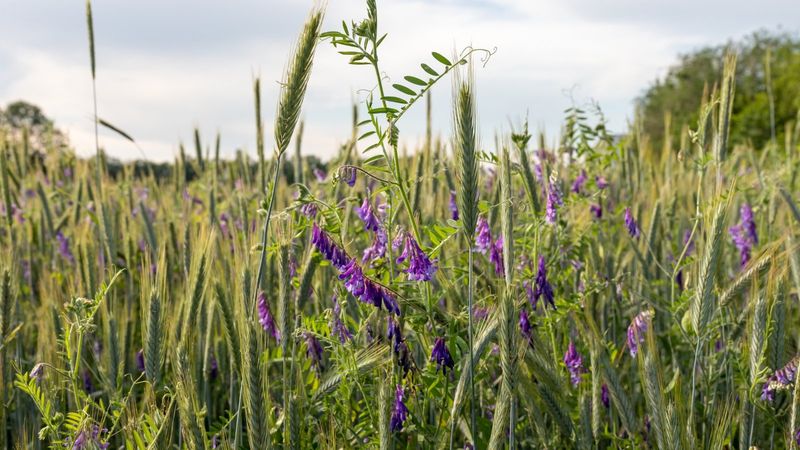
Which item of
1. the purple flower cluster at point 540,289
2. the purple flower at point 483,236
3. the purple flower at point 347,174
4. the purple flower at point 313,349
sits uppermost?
the purple flower at point 347,174

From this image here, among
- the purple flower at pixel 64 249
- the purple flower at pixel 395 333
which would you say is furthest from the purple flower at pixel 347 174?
the purple flower at pixel 64 249

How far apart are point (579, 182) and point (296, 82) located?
1.82 metres

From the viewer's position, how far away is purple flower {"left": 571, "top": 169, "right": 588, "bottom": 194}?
9.68 feet

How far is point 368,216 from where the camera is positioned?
1.76 metres

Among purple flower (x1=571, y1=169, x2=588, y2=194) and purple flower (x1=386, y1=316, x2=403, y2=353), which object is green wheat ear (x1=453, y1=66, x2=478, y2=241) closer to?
purple flower (x1=386, y1=316, x2=403, y2=353)

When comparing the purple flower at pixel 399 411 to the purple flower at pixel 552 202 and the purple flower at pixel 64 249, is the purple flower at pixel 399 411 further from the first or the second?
the purple flower at pixel 64 249

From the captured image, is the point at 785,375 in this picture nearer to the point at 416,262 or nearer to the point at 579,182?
the point at 416,262

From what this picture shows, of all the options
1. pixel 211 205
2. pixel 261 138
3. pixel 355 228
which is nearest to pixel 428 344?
pixel 355 228

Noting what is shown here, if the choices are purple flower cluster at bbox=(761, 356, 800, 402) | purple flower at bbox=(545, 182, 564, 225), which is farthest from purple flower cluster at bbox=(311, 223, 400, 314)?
purple flower cluster at bbox=(761, 356, 800, 402)

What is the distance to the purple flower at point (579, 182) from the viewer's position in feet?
9.68

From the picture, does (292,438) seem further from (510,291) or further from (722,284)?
(722,284)

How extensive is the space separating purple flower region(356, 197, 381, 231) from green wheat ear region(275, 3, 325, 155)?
419mm

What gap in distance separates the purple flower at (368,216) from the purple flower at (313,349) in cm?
34

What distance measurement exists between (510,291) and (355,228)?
42.3 inches
